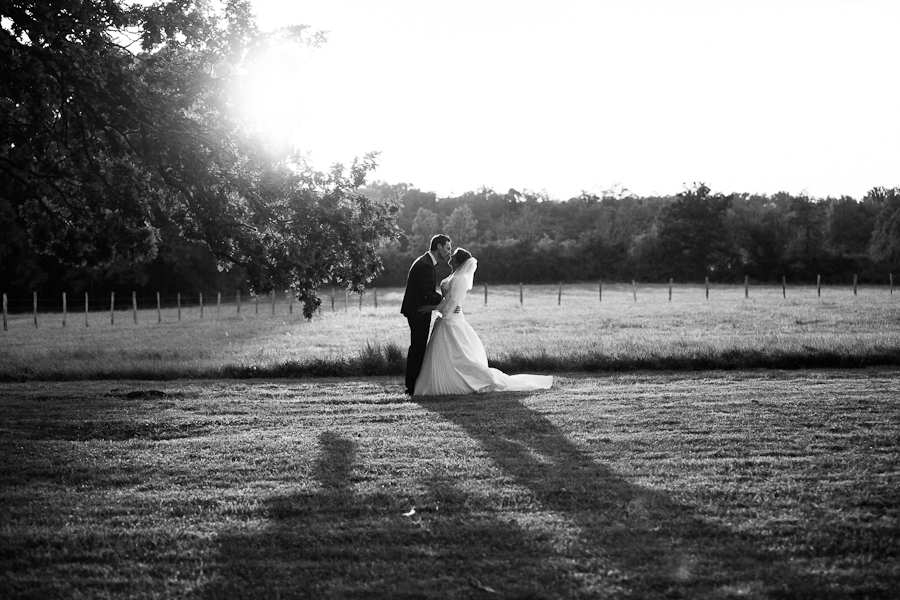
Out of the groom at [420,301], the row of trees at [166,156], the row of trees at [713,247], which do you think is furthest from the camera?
the row of trees at [713,247]

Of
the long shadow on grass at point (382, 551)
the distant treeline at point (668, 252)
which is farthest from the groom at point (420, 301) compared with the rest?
the distant treeline at point (668, 252)

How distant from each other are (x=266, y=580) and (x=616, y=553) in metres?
2.14

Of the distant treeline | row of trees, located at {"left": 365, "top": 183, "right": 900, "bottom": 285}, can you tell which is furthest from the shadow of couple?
row of trees, located at {"left": 365, "top": 183, "right": 900, "bottom": 285}

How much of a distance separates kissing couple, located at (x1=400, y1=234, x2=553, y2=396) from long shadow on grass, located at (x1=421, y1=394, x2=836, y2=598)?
13.6 ft

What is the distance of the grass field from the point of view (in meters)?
15.2

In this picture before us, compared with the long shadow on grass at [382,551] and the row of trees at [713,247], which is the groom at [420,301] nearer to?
the long shadow on grass at [382,551]

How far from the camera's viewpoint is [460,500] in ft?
19.9

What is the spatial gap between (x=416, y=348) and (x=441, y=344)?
41 centimetres

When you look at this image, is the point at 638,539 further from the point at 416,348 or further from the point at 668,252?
the point at 668,252

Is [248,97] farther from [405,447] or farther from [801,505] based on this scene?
[801,505]

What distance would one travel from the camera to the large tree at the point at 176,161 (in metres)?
11.5

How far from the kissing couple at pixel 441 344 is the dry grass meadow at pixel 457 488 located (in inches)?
18.9

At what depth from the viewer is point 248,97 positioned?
12.3 metres

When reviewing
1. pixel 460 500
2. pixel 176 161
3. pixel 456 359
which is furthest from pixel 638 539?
pixel 176 161
